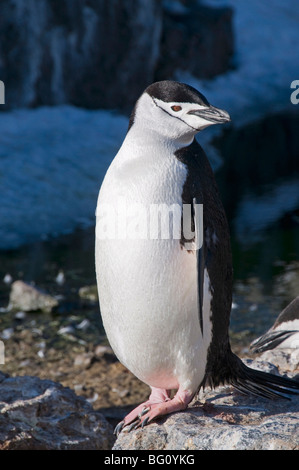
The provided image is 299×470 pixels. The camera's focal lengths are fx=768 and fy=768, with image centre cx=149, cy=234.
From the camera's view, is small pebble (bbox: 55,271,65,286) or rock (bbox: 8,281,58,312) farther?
small pebble (bbox: 55,271,65,286)

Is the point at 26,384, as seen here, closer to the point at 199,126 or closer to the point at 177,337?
the point at 177,337

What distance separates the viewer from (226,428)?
2.85 m

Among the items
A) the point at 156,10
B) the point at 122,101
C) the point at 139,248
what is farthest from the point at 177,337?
the point at 156,10

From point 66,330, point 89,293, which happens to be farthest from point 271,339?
point 89,293

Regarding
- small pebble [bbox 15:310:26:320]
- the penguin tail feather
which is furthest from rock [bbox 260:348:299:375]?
small pebble [bbox 15:310:26:320]

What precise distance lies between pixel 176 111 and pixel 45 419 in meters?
1.71

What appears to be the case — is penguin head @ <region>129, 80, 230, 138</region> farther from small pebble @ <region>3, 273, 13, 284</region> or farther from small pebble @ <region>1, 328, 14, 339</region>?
small pebble @ <region>3, 273, 13, 284</region>

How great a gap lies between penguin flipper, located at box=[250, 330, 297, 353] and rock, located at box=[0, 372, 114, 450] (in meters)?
0.90

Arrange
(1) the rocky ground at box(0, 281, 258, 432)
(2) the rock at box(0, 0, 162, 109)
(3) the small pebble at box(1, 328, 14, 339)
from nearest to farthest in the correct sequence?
(1) the rocky ground at box(0, 281, 258, 432), (3) the small pebble at box(1, 328, 14, 339), (2) the rock at box(0, 0, 162, 109)

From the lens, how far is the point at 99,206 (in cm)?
322

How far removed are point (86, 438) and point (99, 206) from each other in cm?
128

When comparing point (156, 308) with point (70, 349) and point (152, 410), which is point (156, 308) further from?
point (70, 349)

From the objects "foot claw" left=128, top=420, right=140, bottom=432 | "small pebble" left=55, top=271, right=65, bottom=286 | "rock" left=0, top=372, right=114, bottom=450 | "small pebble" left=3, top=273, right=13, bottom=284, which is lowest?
"small pebble" left=3, top=273, right=13, bottom=284

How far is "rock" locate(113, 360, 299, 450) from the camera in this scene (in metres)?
2.72
